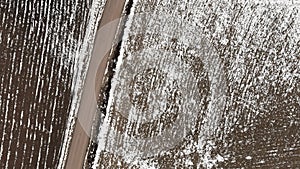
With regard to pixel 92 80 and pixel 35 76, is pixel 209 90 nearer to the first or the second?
pixel 92 80

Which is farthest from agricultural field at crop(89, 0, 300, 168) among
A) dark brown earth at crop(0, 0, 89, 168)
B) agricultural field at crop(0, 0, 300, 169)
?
dark brown earth at crop(0, 0, 89, 168)

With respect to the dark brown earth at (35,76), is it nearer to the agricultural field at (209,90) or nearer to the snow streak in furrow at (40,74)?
the snow streak in furrow at (40,74)

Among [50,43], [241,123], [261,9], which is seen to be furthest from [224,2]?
[50,43]

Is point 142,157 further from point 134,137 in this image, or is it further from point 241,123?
point 241,123

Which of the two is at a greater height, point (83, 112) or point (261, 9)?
point (261, 9)

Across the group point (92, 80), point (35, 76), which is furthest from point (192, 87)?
point (35, 76)

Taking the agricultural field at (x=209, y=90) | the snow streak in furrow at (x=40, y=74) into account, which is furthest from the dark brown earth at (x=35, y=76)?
the agricultural field at (x=209, y=90)

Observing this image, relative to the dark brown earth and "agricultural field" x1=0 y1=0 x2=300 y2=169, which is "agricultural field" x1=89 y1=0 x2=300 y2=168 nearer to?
"agricultural field" x1=0 y1=0 x2=300 y2=169

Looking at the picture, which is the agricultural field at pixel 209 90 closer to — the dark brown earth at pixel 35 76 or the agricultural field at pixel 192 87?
the agricultural field at pixel 192 87
